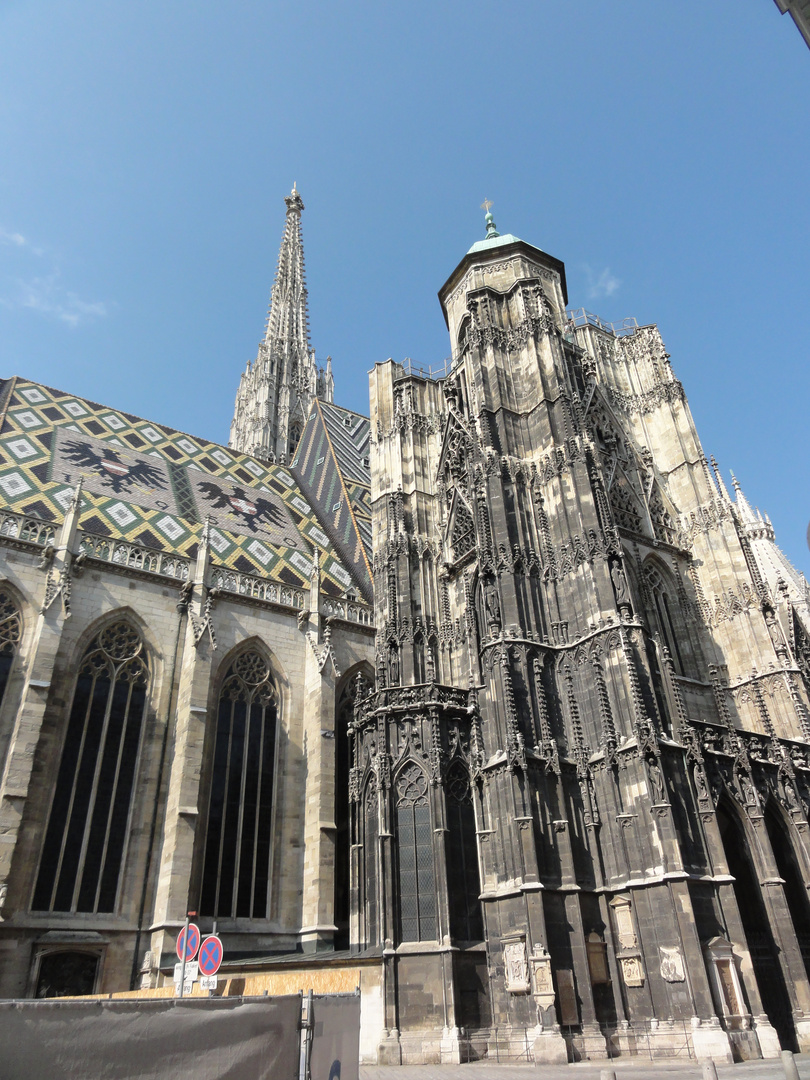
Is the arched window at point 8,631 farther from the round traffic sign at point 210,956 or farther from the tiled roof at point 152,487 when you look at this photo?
the round traffic sign at point 210,956

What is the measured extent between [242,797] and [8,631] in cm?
679

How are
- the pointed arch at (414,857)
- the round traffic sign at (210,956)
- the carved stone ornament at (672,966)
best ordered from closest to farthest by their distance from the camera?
1. the round traffic sign at (210,956)
2. the carved stone ornament at (672,966)
3. the pointed arch at (414,857)

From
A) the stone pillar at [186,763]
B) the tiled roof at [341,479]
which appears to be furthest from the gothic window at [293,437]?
the stone pillar at [186,763]

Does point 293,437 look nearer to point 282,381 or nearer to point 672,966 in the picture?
point 282,381

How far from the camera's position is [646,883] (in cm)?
1347

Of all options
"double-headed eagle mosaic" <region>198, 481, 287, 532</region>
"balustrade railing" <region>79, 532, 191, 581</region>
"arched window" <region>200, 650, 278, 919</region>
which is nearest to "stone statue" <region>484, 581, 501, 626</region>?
"arched window" <region>200, 650, 278, 919</region>

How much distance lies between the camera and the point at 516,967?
43.5 ft

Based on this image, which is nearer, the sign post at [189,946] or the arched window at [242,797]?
the sign post at [189,946]

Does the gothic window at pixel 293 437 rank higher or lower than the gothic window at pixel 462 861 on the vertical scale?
higher

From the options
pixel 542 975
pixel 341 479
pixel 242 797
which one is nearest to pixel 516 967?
pixel 542 975

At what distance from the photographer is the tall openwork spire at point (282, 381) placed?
43.2 metres

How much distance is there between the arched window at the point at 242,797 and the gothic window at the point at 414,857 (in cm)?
481

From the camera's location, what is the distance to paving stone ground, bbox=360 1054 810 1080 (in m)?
9.84

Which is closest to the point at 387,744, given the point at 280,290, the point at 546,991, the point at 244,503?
the point at 546,991
